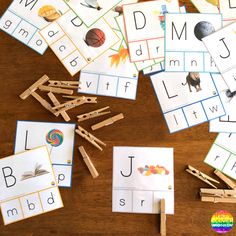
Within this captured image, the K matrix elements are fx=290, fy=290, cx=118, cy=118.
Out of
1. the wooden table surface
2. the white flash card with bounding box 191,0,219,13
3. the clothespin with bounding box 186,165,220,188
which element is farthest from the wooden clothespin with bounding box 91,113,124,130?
the white flash card with bounding box 191,0,219,13

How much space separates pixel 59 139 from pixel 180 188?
1.18 ft

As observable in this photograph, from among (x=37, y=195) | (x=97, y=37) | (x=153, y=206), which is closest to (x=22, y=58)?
(x=97, y=37)

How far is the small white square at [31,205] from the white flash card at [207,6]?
2.22ft

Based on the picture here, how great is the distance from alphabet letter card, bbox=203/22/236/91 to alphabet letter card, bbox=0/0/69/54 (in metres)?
0.41

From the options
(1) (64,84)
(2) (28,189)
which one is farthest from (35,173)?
(1) (64,84)

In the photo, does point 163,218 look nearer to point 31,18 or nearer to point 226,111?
point 226,111

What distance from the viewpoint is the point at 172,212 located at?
0.79 m

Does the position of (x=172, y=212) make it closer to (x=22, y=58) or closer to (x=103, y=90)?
(x=103, y=90)

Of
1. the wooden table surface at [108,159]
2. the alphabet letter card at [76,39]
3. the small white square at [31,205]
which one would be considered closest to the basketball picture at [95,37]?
the alphabet letter card at [76,39]

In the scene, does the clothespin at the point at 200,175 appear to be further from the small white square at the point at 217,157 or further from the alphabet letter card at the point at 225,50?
the alphabet letter card at the point at 225,50

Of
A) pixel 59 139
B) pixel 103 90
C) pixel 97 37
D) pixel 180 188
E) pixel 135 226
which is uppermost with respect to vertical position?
pixel 97 37

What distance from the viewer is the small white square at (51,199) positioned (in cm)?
80

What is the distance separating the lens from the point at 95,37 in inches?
31.5

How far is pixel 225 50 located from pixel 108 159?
43 centimetres
